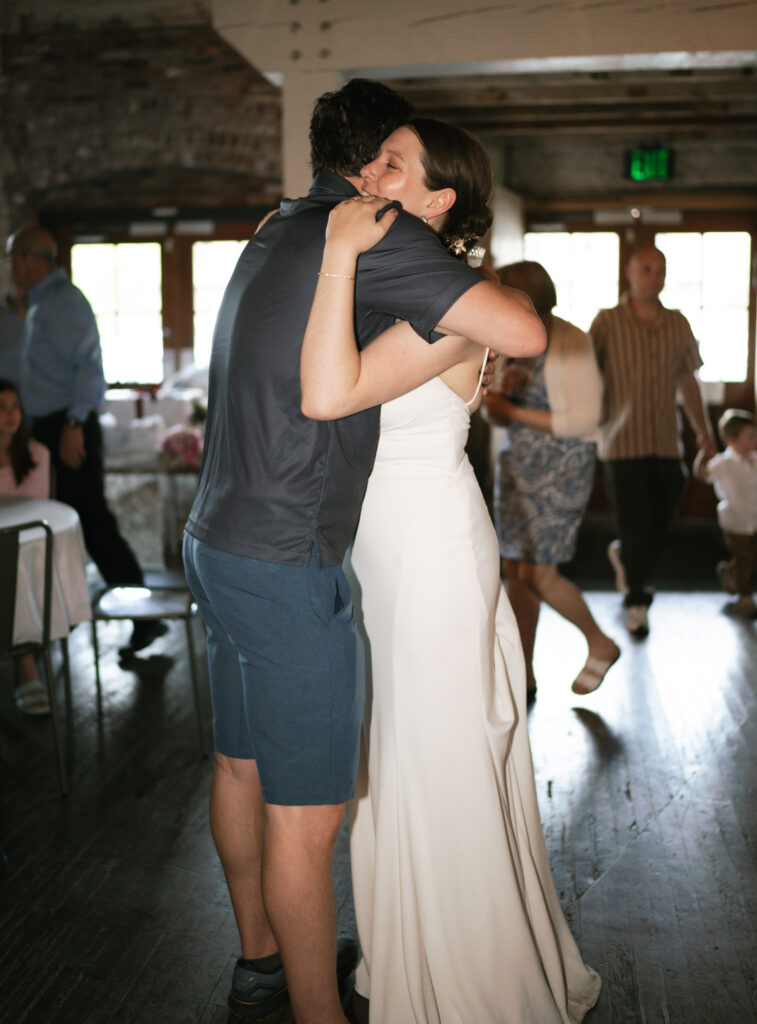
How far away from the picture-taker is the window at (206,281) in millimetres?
8641

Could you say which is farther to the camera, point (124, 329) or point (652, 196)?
point (124, 329)

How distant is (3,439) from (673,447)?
2.94m

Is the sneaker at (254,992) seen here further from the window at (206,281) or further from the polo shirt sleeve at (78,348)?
the window at (206,281)

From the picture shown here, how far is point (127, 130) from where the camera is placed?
323 inches

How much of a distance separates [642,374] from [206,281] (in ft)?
16.0

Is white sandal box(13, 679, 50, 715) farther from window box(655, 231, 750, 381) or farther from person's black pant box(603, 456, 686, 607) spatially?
window box(655, 231, 750, 381)

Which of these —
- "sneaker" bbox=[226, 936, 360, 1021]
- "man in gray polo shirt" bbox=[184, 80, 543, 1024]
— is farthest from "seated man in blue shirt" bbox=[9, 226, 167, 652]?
"man in gray polo shirt" bbox=[184, 80, 543, 1024]

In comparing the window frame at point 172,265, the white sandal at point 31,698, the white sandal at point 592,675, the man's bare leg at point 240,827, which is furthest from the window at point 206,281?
the man's bare leg at point 240,827

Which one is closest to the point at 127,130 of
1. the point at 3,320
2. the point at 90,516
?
the point at 3,320

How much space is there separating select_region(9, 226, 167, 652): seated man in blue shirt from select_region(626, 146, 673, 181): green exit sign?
4.74m

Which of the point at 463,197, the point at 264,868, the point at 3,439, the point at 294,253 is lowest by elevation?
the point at 264,868

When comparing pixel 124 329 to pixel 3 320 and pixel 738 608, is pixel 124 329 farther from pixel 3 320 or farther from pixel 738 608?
pixel 738 608

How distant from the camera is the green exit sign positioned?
7.69m

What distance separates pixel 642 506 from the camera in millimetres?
4875
